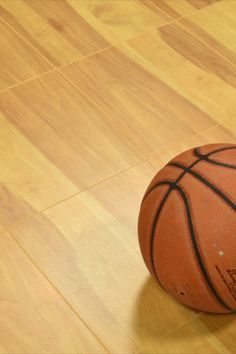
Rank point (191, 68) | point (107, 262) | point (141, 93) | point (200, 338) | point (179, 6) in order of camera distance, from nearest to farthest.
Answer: point (200, 338), point (107, 262), point (141, 93), point (191, 68), point (179, 6)

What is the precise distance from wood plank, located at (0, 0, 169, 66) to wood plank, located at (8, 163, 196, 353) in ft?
2.10

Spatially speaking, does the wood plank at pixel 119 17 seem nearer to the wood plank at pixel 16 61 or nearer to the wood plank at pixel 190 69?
the wood plank at pixel 190 69

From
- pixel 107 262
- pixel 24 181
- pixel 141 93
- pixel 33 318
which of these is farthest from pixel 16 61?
pixel 33 318

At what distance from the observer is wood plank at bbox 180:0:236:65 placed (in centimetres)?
227

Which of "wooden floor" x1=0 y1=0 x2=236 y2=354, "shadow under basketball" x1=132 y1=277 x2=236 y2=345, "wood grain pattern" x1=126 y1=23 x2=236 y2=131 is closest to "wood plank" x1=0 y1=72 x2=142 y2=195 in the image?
"wooden floor" x1=0 y1=0 x2=236 y2=354

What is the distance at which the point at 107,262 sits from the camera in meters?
1.62

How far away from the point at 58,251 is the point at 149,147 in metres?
0.47

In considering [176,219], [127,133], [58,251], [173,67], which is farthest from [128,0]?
[176,219]

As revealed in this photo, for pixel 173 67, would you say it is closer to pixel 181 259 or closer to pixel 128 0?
pixel 128 0

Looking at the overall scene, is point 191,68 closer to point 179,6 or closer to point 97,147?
point 179,6

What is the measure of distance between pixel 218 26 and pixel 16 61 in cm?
78

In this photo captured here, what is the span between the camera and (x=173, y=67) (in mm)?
2182

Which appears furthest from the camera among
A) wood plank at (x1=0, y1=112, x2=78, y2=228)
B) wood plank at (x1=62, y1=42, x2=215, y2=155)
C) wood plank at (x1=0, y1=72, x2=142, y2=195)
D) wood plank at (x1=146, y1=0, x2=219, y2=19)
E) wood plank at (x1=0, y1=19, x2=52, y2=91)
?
wood plank at (x1=146, y1=0, x2=219, y2=19)

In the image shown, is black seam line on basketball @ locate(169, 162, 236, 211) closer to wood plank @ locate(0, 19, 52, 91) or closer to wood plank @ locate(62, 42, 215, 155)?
wood plank @ locate(62, 42, 215, 155)
